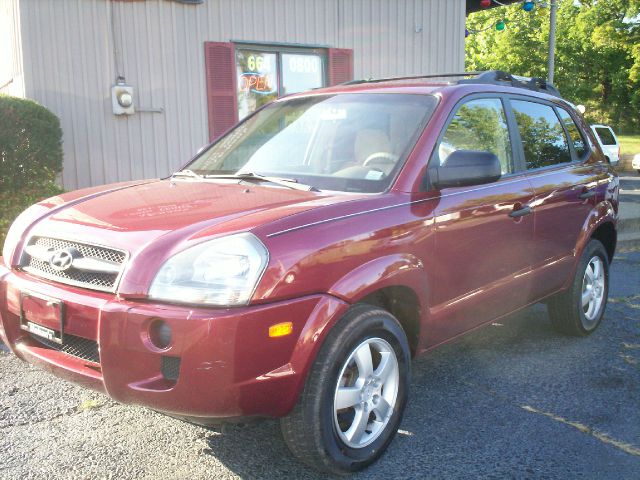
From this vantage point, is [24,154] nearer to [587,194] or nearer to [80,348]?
[80,348]

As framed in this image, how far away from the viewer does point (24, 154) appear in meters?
6.79

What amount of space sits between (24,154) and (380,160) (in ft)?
15.7

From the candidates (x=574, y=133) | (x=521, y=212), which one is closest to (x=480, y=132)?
(x=521, y=212)

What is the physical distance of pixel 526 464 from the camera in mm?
2996

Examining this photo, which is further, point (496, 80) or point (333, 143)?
point (496, 80)

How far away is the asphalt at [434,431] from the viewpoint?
9.70 ft

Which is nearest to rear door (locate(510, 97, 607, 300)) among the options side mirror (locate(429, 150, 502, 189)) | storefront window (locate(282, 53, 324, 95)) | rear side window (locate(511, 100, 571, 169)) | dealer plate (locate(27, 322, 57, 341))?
rear side window (locate(511, 100, 571, 169))

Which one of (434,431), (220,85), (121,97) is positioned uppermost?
(220,85)

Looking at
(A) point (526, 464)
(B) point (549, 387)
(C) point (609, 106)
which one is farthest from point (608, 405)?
(C) point (609, 106)

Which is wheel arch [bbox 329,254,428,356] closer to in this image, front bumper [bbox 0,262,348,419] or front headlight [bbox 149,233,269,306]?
front bumper [bbox 0,262,348,419]

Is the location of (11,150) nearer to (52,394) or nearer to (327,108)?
(52,394)

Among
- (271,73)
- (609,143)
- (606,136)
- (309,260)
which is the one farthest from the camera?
(606,136)

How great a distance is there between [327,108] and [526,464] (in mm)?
2187

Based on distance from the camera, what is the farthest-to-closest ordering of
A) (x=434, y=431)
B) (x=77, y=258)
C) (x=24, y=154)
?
(x=24, y=154)
(x=434, y=431)
(x=77, y=258)
